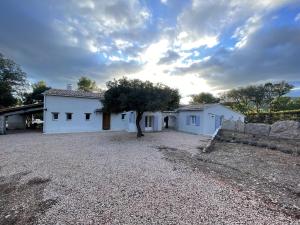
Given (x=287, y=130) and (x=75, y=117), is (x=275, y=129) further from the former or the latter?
(x=75, y=117)

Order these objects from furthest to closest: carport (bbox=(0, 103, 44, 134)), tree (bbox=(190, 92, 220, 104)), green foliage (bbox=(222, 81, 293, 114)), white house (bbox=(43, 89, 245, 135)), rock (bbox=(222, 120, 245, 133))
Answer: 1. tree (bbox=(190, 92, 220, 104))
2. green foliage (bbox=(222, 81, 293, 114))
3. white house (bbox=(43, 89, 245, 135))
4. carport (bbox=(0, 103, 44, 134))
5. rock (bbox=(222, 120, 245, 133))

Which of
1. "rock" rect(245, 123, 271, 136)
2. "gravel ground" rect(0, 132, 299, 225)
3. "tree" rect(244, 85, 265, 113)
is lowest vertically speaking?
"gravel ground" rect(0, 132, 299, 225)

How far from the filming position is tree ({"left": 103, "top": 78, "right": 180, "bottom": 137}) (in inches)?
566

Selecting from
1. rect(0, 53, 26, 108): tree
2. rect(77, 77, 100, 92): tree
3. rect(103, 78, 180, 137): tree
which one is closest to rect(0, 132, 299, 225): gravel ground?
rect(103, 78, 180, 137): tree

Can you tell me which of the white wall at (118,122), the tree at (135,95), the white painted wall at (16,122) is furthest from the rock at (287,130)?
the white painted wall at (16,122)

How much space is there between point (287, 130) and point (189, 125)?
1158 cm

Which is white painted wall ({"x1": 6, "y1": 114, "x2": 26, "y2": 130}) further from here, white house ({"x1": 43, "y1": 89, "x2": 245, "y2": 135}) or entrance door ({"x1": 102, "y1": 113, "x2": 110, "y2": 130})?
entrance door ({"x1": 102, "y1": 113, "x2": 110, "y2": 130})

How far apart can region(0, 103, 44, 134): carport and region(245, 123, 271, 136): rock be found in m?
20.9

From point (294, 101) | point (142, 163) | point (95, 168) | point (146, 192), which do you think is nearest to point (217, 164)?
point (142, 163)

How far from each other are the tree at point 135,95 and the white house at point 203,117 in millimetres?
7510

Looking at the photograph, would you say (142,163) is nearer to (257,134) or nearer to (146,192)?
(146,192)

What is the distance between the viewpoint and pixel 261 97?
34.7 metres

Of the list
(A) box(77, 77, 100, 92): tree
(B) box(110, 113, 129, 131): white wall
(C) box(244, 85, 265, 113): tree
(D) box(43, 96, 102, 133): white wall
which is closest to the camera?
(D) box(43, 96, 102, 133): white wall

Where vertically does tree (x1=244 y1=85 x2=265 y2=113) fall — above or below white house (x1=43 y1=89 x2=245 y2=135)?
above
